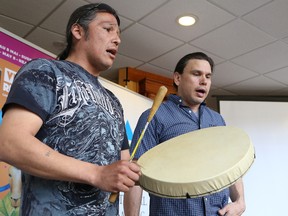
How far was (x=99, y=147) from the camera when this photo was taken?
825 mm

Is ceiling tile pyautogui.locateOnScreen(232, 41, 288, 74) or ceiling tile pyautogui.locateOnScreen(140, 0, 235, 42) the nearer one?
ceiling tile pyautogui.locateOnScreen(140, 0, 235, 42)

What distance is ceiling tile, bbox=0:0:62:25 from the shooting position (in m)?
2.46

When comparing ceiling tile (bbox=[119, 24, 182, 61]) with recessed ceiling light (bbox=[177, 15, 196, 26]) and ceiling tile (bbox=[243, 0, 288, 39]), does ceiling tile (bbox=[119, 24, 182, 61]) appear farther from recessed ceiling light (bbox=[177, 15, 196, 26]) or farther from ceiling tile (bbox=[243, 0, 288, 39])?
ceiling tile (bbox=[243, 0, 288, 39])

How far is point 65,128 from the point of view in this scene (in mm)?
789

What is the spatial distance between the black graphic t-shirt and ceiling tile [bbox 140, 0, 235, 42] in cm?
179

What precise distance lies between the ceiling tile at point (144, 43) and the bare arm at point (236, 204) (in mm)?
1707

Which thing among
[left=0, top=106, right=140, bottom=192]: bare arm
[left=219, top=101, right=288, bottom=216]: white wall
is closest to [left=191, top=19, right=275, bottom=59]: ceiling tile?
[left=219, top=101, right=288, bottom=216]: white wall

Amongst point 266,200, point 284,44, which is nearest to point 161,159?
point 284,44

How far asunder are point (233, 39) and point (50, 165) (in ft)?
8.45

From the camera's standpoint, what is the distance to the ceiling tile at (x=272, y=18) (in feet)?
8.14

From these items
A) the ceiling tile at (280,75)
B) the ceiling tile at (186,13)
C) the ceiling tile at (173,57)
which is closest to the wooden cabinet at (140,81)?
the ceiling tile at (173,57)

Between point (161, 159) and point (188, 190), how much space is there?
18 cm

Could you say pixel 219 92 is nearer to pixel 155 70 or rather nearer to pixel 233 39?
pixel 155 70

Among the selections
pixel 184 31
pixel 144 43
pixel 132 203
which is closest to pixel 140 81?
pixel 144 43
